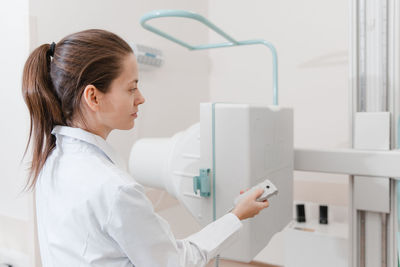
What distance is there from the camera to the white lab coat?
64 centimetres

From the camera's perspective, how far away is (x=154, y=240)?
0.68 meters

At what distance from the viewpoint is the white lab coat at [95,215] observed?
640mm

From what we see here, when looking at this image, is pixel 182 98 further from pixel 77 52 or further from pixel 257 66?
pixel 77 52

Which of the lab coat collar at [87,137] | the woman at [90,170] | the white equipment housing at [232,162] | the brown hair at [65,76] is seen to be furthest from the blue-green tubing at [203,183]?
the brown hair at [65,76]

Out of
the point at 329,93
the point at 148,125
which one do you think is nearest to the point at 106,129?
the point at 148,125

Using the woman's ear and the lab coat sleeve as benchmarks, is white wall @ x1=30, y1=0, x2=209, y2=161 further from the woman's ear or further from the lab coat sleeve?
the lab coat sleeve

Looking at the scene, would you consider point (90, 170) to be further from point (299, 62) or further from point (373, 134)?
point (299, 62)

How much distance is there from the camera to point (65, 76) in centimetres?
72

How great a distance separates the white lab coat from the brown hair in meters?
0.04

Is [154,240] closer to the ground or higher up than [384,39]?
closer to the ground

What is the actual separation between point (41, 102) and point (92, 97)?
0.40 feet

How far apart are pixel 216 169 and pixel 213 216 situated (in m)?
0.14

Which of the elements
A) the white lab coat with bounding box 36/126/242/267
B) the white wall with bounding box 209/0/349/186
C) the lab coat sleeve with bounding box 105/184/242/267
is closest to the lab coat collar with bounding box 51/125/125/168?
the white lab coat with bounding box 36/126/242/267

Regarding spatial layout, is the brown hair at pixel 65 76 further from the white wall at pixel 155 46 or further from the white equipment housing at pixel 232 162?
the white wall at pixel 155 46
